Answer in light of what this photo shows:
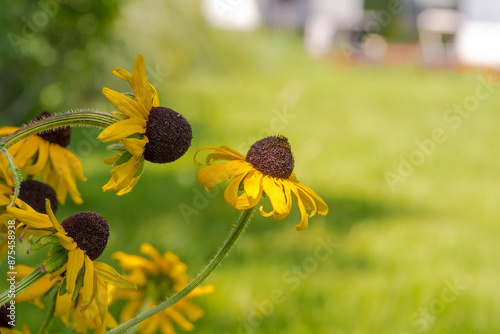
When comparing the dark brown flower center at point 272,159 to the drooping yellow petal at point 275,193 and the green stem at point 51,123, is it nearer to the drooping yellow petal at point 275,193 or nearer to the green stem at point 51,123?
the drooping yellow petal at point 275,193

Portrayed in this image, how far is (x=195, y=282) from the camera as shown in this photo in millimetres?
1022

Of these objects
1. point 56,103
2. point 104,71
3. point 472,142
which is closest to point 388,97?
point 472,142

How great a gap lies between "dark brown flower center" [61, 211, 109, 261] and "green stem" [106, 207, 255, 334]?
130 mm

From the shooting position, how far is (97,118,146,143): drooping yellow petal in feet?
3.19

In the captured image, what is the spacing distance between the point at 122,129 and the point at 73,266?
0.72 feet

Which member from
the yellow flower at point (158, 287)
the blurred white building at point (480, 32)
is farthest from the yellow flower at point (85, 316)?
the blurred white building at point (480, 32)

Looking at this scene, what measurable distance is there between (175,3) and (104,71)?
62.5 inches

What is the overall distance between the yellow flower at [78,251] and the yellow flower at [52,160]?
22cm

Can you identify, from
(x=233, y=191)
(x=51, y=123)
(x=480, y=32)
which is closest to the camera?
(x=51, y=123)

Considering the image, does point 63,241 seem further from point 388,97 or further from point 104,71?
point 388,97

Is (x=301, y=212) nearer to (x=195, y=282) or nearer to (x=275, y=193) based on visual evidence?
(x=275, y=193)

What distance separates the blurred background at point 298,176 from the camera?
3.20 m

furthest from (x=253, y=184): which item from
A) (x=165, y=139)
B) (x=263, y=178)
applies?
(x=165, y=139)

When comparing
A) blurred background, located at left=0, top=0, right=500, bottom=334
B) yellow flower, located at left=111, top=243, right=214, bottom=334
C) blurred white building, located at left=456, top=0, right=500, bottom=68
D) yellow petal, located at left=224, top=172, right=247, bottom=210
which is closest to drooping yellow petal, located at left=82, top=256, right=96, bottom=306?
yellow petal, located at left=224, top=172, right=247, bottom=210
